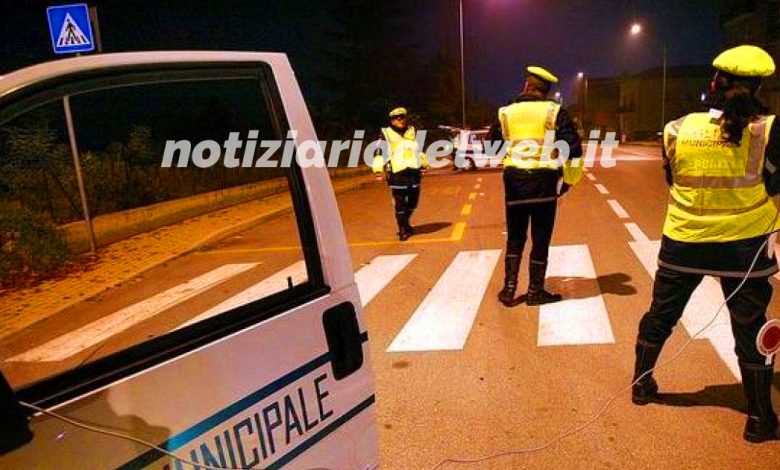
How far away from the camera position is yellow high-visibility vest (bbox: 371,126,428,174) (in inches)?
350

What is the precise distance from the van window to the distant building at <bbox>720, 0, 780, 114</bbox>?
38172mm

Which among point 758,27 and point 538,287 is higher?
point 758,27

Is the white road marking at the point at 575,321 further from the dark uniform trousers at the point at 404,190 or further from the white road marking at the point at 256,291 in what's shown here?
the dark uniform trousers at the point at 404,190

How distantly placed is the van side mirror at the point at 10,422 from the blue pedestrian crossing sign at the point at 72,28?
7.73 meters

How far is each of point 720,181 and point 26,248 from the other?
8.02 metres

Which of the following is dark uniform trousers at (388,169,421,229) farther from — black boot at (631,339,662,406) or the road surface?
black boot at (631,339,662,406)

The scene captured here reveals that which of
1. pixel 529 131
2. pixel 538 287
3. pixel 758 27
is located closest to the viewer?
pixel 529 131

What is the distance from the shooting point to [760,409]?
317 centimetres

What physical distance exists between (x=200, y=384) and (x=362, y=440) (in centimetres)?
73

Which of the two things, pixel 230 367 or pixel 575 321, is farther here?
pixel 575 321

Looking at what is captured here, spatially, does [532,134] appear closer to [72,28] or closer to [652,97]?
[72,28]

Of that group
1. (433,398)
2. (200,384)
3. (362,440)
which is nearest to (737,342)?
(433,398)

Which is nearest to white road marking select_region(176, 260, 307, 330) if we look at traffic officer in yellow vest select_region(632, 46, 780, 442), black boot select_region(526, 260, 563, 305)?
black boot select_region(526, 260, 563, 305)

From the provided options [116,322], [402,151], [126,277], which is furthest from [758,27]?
[116,322]
